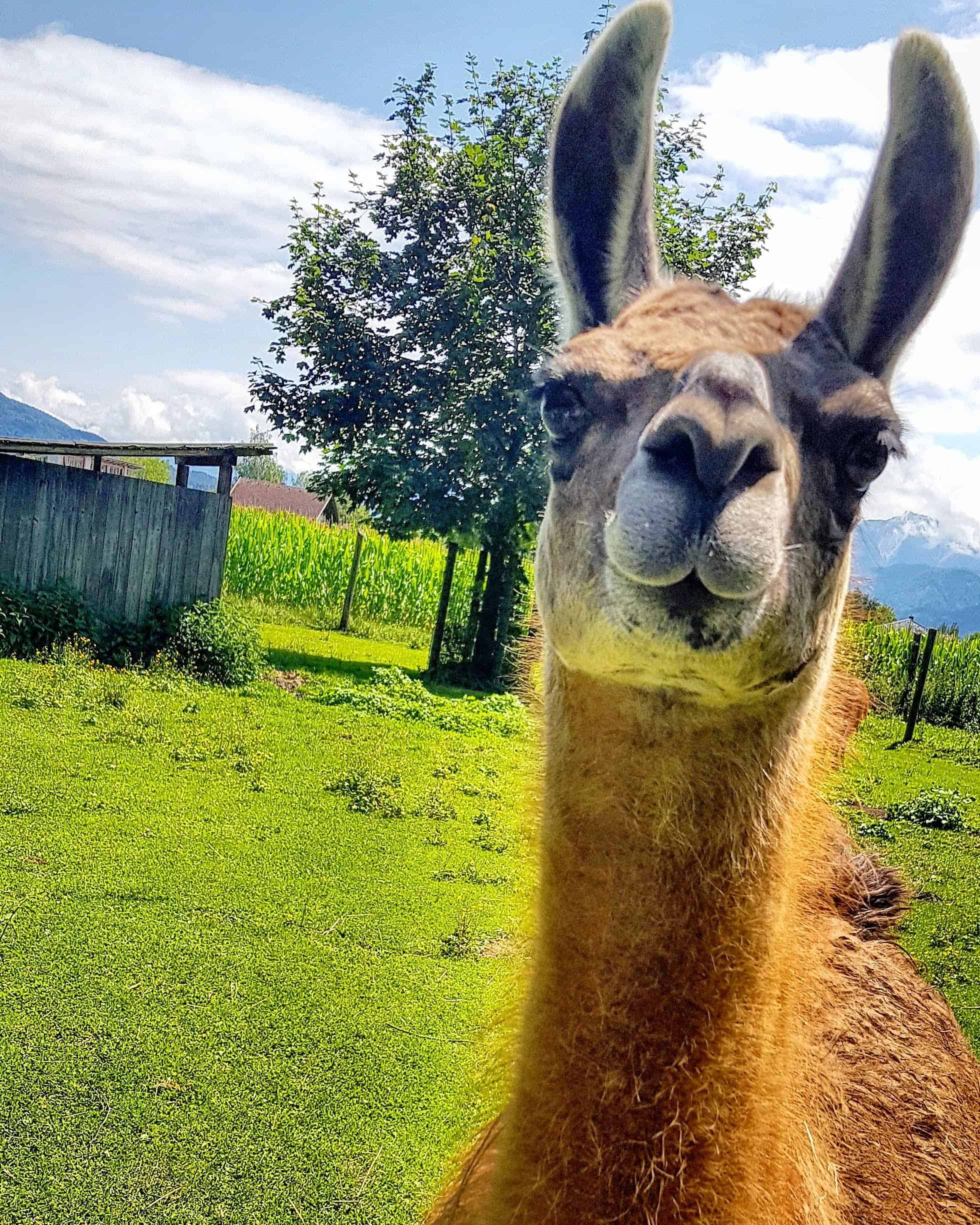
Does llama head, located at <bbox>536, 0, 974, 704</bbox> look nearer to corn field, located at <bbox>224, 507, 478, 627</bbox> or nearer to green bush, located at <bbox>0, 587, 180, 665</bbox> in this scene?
green bush, located at <bbox>0, 587, 180, 665</bbox>

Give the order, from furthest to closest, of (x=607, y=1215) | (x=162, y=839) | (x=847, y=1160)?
(x=162, y=839)
(x=847, y=1160)
(x=607, y=1215)

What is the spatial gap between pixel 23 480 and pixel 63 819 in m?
5.90

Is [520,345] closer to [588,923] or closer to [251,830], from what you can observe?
[251,830]

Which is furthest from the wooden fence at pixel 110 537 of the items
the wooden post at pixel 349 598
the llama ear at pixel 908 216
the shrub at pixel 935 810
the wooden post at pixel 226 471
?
the llama ear at pixel 908 216

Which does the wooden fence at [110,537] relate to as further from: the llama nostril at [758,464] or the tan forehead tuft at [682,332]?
the llama nostril at [758,464]

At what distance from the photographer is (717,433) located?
1248mm

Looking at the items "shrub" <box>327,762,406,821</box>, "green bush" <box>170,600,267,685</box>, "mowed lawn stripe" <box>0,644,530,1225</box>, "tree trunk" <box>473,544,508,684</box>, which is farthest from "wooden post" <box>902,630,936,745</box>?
"green bush" <box>170,600,267,685</box>

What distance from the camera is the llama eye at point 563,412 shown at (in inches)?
64.0

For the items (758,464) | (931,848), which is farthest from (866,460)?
(931,848)

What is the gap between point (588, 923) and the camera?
Result: 5.19ft

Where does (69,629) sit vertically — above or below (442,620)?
below

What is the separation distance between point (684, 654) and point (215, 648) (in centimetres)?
1007

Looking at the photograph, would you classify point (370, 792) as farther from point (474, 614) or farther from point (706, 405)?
point (474, 614)

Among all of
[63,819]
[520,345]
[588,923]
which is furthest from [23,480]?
[588,923]
